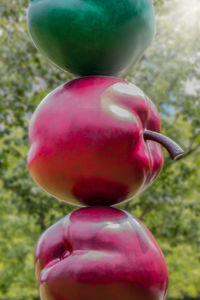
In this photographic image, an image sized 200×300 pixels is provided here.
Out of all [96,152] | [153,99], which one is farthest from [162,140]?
[153,99]

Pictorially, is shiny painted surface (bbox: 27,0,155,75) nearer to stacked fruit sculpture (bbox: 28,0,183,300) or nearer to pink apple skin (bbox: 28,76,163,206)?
stacked fruit sculpture (bbox: 28,0,183,300)

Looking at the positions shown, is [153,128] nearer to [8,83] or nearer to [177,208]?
[8,83]

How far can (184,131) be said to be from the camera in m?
5.66

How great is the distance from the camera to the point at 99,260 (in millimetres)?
1262

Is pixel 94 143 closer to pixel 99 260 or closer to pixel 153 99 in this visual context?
pixel 99 260

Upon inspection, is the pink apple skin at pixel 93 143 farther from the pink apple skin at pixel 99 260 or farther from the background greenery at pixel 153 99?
the background greenery at pixel 153 99

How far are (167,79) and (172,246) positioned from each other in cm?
279

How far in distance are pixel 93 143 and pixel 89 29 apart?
1.40ft

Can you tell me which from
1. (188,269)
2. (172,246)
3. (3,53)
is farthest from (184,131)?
(188,269)

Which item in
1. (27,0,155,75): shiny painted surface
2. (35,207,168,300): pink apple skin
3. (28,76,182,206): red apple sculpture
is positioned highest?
(27,0,155,75): shiny painted surface

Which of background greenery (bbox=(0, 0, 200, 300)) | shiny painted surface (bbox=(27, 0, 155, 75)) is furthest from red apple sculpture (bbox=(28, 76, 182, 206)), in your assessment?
background greenery (bbox=(0, 0, 200, 300))

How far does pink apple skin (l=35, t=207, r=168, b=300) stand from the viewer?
49.3 inches

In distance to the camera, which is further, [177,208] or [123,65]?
[177,208]

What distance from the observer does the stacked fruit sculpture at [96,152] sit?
128cm
